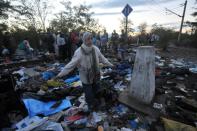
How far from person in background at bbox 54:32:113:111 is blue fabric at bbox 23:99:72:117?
34.1 inches

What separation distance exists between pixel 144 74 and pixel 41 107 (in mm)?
2813

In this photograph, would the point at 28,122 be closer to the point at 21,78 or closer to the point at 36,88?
the point at 36,88

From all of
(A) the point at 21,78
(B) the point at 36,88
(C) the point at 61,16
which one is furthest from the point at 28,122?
(C) the point at 61,16

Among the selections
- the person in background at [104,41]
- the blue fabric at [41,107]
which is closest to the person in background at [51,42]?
the person in background at [104,41]

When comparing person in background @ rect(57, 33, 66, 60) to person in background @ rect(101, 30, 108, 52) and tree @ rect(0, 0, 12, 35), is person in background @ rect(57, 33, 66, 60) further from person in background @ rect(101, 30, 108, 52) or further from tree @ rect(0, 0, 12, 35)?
tree @ rect(0, 0, 12, 35)

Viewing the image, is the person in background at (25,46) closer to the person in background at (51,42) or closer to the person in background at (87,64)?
the person in background at (51,42)

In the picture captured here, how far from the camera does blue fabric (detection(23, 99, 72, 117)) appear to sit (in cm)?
478

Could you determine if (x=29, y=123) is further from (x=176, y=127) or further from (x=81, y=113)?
(x=176, y=127)

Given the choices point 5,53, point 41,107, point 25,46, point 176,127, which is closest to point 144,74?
point 176,127

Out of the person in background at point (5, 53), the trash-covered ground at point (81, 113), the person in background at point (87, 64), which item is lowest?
the trash-covered ground at point (81, 113)

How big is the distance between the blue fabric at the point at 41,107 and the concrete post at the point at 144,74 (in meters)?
1.92

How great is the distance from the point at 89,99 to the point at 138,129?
1.35 metres

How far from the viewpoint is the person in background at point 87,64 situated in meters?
4.27

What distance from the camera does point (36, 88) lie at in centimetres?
650
